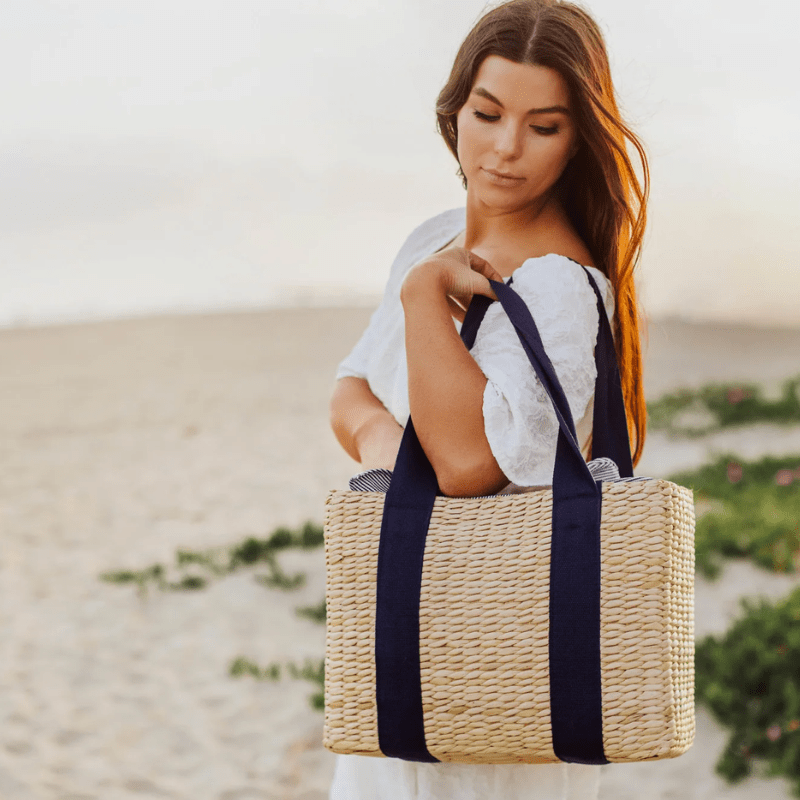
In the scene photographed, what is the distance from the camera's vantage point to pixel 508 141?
59.0 inches

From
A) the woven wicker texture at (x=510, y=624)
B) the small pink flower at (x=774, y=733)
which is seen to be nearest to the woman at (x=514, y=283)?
the woven wicker texture at (x=510, y=624)

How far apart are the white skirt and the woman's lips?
1019 millimetres

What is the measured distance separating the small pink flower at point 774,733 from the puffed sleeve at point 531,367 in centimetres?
328

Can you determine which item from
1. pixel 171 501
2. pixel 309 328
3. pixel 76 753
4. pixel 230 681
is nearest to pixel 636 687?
pixel 76 753

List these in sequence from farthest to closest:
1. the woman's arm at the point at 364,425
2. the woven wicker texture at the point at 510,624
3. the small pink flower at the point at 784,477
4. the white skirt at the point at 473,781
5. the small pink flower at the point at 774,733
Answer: the small pink flower at the point at 784,477 < the small pink flower at the point at 774,733 < the woman's arm at the point at 364,425 < the white skirt at the point at 473,781 < the woven wicker texture at the point at 510,624

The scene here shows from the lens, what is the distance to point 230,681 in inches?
213

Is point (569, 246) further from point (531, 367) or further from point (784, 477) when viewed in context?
point (784, 477)

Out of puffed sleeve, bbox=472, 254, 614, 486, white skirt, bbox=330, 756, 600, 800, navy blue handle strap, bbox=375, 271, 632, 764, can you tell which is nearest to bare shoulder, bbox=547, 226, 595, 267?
puffed sleeve, bbox=472, 254, 614, 486

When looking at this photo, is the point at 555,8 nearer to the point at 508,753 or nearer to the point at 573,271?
the point at 573,271

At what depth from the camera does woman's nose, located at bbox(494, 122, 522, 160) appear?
1.50m

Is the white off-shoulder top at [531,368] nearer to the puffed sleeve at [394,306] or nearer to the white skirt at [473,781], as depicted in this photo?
the puffed sleeve at [394,306]

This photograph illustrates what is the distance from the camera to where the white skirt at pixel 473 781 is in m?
1.54

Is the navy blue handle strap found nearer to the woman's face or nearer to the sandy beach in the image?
the woman's face

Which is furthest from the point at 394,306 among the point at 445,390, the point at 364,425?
the point at 445,390
